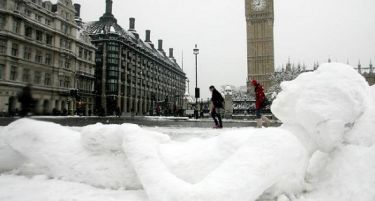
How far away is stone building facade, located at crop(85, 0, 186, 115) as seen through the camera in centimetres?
5106

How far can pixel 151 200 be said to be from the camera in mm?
2117

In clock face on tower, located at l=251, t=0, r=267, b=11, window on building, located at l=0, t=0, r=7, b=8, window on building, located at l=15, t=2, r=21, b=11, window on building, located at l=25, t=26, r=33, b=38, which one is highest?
clock face on tower, located at l=251, t=0, r=267, b=11

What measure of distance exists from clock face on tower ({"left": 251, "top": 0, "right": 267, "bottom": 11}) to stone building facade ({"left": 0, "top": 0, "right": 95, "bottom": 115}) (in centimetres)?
8157

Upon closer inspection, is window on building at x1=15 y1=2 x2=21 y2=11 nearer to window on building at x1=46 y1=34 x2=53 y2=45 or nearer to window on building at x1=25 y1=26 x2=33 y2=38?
window on building at x1=25 y1=26 x2=33 y2=38

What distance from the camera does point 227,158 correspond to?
239cm

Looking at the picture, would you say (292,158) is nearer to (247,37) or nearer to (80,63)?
(80,63)

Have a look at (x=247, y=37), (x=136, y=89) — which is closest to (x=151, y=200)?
(x=136, y=89)

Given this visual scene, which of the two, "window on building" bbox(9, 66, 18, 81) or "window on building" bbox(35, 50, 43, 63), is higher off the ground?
"window on building" bbox(35, 50, 43, 63)

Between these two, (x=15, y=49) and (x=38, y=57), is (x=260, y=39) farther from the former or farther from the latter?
(x=15, y=49)

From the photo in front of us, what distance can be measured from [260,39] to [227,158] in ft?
262

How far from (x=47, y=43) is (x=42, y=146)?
1142mm

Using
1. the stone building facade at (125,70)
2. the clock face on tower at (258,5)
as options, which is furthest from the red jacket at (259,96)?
the clock face on tower at (258,5)

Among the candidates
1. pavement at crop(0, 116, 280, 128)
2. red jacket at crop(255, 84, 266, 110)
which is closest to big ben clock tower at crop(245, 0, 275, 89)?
pavement at crop(0, 116, 280, 128)

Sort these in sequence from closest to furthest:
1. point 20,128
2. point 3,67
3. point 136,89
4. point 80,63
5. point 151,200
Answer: point 3,67 < point 151,200 < point 20,128 < point 80,63 < point 136,89
